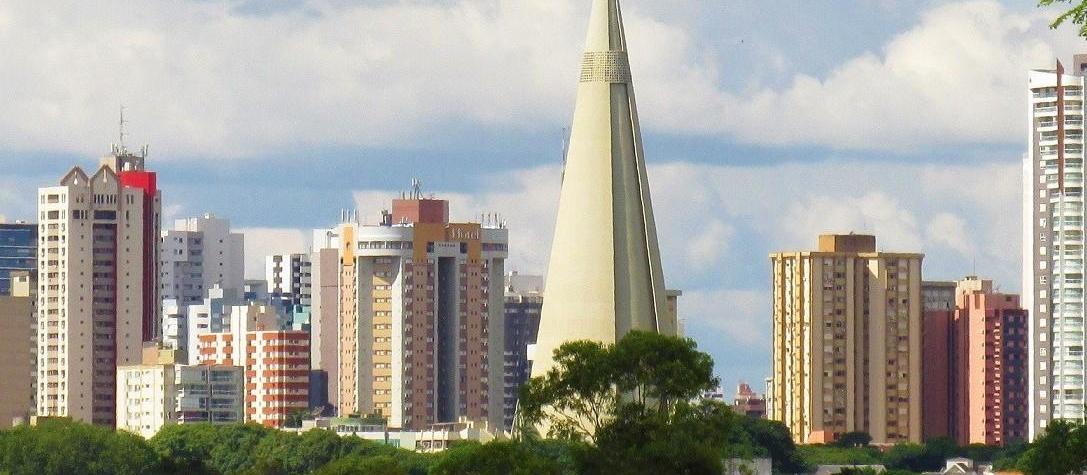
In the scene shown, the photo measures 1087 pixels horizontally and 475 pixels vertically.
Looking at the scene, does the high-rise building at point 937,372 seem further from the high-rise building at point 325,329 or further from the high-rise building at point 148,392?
the high-rise building at point 148,392

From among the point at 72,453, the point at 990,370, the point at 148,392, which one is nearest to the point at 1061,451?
the point at 72,453

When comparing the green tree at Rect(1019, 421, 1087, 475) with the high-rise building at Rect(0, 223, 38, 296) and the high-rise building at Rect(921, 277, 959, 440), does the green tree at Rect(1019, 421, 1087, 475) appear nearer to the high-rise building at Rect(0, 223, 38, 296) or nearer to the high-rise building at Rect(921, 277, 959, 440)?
the high-rise building at Rect(921, 277, 959, 440)

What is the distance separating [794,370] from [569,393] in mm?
88436

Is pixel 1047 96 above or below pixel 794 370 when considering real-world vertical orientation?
above

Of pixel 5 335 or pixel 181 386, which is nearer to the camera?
pixel 181 386

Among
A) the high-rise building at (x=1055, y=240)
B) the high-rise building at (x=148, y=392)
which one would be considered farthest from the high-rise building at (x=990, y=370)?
the high-rise building at (x=148, y=392)

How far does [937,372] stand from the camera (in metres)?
139

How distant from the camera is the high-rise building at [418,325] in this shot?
137m

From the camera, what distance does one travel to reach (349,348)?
14038 centimetres

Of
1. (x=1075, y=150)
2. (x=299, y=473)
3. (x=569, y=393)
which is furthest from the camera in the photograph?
(x=1075, y=150)

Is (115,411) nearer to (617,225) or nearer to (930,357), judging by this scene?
(930,357)

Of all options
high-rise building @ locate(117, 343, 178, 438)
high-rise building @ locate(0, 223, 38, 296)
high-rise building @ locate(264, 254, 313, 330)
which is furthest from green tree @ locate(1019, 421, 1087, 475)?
high-rise building @ locate(264, 254, 313, 330)

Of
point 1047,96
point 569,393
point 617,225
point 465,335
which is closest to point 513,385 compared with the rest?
point 465,335

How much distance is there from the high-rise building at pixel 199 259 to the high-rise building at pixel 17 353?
46539 millimetres
